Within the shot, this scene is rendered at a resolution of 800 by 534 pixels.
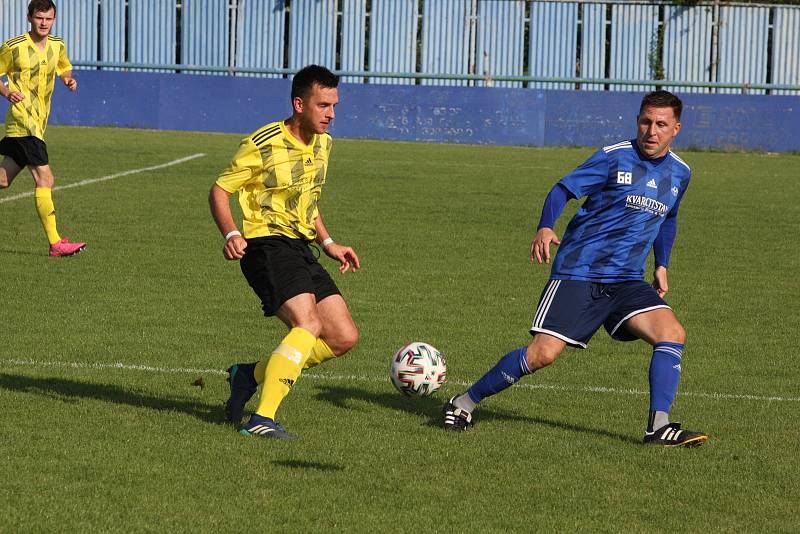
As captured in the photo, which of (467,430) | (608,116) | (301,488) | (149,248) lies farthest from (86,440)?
(608,116)

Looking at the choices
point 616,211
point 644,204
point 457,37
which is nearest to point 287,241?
point 616,211

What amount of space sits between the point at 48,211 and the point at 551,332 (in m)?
6.75

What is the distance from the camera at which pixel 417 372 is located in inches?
258

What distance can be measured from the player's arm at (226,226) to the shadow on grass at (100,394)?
2.99 ft

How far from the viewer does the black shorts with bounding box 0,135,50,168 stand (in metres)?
11.6

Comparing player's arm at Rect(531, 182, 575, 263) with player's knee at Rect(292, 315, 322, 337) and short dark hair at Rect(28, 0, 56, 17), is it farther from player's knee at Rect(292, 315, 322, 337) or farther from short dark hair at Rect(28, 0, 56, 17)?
short dark hair at Rect(28, 0, 56, 17)

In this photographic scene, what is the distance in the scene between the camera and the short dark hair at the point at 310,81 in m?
5.92

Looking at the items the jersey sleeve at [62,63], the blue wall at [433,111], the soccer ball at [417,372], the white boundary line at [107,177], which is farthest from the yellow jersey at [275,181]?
the blue wall at [433,111]

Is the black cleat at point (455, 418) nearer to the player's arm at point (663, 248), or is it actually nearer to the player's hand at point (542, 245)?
the player's hand at point (542, 245)

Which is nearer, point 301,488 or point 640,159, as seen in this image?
point 301,488

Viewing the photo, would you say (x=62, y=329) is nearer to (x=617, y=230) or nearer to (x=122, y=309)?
(x=122, y=309)

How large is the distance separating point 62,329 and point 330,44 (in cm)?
2855

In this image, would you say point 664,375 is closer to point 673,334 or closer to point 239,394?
point 673,334

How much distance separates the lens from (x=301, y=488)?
Answer: 16.6ft
